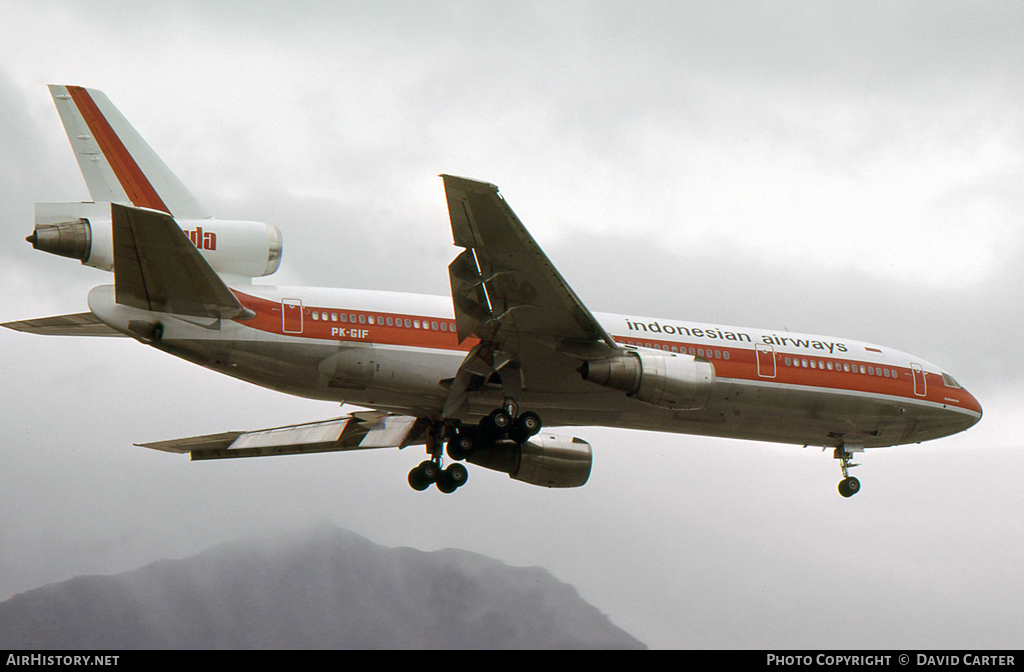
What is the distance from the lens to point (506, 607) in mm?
103750

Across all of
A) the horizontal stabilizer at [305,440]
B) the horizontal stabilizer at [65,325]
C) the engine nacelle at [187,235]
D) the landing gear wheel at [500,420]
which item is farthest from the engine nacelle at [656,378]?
the horizontal stabilizer at [65,325]

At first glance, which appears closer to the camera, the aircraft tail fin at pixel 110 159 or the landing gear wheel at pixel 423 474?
the aircraft tail fin at pixel 110 159

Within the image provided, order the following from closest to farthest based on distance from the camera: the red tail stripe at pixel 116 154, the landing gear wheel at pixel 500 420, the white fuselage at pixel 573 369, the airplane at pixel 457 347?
the airplane at pixel 457 347 → the white fuselage at pixel 573 369 → the red tail stripe at pixel 116 154 → the landing gear wheel at pixel 500 420

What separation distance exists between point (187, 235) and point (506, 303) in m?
5.72

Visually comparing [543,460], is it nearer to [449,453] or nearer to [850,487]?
[449,453]

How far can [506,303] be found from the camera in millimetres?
17281

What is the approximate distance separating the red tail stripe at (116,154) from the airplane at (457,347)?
4 centimetres

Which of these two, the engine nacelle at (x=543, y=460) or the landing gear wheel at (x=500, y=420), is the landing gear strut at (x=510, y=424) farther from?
the engine nacelle at (x=543, y=460)

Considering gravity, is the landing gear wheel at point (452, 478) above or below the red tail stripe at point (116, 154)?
below

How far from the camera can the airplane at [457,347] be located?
614 inches

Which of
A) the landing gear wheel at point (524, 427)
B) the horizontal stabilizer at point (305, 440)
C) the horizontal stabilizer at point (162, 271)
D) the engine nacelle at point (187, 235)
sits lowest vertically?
the landing gear wheel at point (524, 427)

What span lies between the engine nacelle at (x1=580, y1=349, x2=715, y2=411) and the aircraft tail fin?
8093 millimetres

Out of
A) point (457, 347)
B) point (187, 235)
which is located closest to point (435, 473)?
point (457, 347)

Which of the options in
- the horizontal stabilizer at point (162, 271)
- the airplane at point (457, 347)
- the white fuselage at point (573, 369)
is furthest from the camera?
the white fuselage at point (573, 369)
